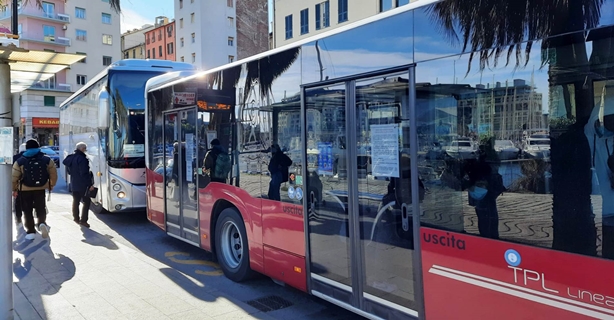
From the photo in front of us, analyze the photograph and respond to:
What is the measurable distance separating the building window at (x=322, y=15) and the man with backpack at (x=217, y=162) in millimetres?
28590

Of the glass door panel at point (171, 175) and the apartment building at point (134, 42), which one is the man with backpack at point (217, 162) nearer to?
the glass door panel at point (171, 175)

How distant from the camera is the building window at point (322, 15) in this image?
109 feet

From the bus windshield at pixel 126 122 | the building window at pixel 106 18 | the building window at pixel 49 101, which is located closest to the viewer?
the bus windshield at pixel 126 122

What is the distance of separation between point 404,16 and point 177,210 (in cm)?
537

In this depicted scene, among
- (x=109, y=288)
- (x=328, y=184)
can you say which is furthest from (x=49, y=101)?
(x=328, y=184)

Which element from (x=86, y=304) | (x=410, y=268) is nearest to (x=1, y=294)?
(x=86, y=304)

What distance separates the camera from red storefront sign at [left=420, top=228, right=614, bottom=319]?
2.68 meters

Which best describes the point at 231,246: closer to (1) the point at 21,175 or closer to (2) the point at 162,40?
(1) the point at 21,175

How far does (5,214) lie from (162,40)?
6743cm

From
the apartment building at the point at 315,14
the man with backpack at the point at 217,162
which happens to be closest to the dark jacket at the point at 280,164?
the man with backpack at the point at 217,162

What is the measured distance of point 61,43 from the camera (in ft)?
166

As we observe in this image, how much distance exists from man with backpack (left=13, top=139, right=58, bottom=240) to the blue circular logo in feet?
26.4

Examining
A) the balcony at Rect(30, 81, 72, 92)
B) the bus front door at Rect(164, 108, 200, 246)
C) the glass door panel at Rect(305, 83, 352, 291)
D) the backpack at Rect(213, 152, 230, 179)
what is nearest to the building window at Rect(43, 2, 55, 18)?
the balcony at Rect(30, 81, 72, 92)

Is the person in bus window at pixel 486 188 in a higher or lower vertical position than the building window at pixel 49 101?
lower
